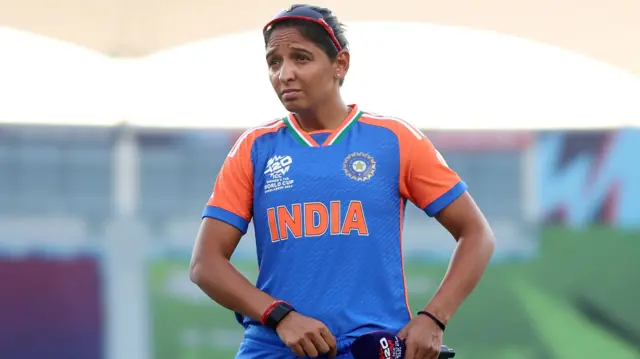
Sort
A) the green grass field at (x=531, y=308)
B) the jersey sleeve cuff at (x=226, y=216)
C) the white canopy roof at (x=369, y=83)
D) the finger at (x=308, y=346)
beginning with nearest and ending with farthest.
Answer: the finger at (x=308, y=346) < the jersey sleeve cuff at (x=226, y=216) < the green grass field at (x=531, y=308) < the white canopy roof at (x=369, y=83)

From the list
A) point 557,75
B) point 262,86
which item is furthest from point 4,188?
point 557,75

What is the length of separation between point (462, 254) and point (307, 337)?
0.45 m

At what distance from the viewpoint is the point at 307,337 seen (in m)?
2.29

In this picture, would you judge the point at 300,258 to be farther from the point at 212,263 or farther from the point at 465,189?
the point at 465,189

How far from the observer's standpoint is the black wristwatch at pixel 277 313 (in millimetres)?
2336

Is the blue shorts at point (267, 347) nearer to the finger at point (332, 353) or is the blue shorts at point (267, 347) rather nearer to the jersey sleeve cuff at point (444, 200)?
the finger at point (332, 353)

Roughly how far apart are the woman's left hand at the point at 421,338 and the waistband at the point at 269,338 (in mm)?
127

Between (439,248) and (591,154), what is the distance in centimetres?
181

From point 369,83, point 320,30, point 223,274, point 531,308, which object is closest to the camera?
point 223,274

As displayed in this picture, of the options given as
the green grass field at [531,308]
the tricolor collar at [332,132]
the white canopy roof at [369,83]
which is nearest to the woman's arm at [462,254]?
the tricolor collar at [332,132]

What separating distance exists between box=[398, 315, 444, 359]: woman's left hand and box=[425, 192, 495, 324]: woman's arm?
4 centimetres

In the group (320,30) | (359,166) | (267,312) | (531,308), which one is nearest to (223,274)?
(267,312)

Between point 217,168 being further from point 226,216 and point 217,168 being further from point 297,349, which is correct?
point 297,349

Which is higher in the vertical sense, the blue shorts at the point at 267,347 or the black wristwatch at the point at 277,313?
the black wristwatch at the point at 277,313
